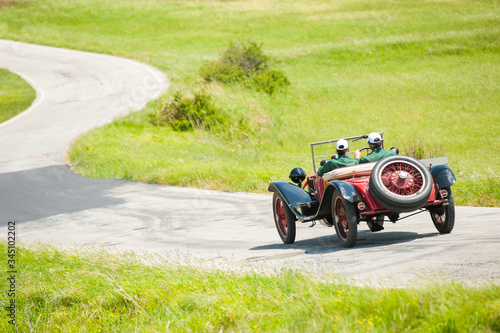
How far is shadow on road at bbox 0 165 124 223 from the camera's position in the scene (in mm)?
13930

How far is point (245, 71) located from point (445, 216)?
2727 centimetres

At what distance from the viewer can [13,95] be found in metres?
36.4

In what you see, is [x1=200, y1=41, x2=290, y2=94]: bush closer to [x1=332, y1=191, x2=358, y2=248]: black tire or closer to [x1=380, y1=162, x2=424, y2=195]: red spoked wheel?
[x1=332, y1=191, x2=358, y2=248]: black tire

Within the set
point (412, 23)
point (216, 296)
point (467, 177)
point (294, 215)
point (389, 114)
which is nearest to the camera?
point (216, 296)

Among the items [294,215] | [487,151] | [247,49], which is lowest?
[487,151]

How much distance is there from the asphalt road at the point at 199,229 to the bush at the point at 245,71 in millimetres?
9215

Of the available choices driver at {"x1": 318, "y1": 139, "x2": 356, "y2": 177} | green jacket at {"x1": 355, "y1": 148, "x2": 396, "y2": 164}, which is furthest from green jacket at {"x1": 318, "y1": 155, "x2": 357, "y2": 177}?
green jacket at {"x1": 355, "y1": 148, "x2": 396, "y2": 164}

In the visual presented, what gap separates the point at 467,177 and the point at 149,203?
7.91m

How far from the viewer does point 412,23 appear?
51.3 metres

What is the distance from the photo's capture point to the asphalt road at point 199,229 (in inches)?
249

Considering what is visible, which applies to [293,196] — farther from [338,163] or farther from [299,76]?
[299,76]

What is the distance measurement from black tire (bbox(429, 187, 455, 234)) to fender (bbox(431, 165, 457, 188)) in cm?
9

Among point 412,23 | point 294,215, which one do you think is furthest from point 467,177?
point 412,23

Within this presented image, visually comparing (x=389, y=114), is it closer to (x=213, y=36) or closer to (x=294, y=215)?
(x=294, y=215)
